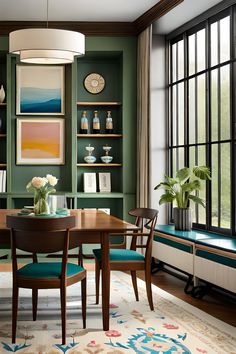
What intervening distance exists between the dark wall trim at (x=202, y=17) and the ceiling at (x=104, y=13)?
5cm

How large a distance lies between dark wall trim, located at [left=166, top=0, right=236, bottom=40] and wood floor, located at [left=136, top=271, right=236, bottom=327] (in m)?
3.06

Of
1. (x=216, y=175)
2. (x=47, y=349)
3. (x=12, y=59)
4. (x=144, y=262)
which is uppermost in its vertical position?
(x=12, y=59)

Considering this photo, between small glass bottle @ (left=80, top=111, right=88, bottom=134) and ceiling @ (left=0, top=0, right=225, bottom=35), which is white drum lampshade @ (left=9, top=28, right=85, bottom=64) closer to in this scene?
ceiling @ (left=0, top=0, right=225, bottom=35)

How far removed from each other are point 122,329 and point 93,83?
4.53 meters

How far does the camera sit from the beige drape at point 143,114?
7.08 m

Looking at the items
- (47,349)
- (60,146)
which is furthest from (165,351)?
(60,146)

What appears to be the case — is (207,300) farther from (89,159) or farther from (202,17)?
(202,17)

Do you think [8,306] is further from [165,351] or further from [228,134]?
[228,134]

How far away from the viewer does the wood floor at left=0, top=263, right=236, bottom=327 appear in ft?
15.5

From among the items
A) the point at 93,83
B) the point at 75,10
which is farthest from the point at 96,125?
the point at 75,10

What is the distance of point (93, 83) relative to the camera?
785 centimetres

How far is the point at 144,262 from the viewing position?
4.71m

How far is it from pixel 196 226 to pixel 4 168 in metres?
2.98

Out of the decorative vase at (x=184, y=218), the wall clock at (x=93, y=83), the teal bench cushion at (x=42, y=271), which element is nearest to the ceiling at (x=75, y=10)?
the wall clock at (x=93, y=83)
